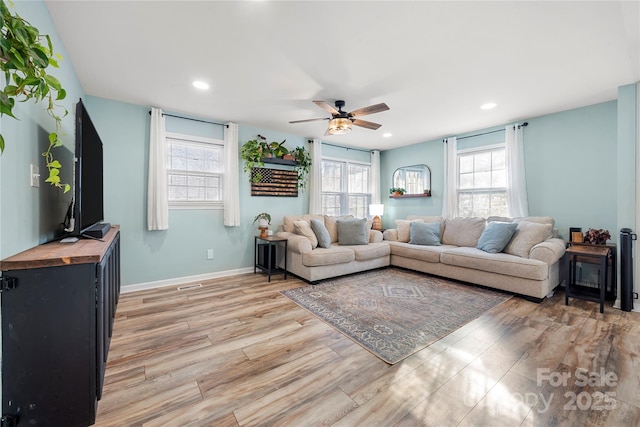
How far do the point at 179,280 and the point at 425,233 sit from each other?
12.9 feet

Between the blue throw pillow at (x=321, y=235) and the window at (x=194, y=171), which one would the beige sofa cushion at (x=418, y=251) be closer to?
the blue throw pillow at (x=321, y=235)

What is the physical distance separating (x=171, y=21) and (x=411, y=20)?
1.75 meters

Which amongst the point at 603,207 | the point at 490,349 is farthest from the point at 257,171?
the point at 603,207

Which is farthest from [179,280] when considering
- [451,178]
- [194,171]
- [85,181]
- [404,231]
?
[451,178]

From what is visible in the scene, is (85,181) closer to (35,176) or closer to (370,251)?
(35,176)

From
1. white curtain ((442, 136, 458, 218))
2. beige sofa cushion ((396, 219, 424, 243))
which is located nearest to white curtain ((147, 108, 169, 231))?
beige sofa cushion ((396, 219, 424, 243))

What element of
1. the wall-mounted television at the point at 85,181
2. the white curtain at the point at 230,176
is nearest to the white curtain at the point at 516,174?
the white curtain at the point at 230,176

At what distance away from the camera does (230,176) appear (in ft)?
13.5

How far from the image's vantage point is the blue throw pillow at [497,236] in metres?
3.70

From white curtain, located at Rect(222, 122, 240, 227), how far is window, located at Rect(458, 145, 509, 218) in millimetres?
3963

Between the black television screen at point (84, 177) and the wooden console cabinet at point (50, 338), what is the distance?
377 mm

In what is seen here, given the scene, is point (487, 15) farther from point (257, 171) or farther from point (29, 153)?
point (257, 171)

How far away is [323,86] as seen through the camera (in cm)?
297

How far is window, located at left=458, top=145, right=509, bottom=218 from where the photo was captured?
449cm
